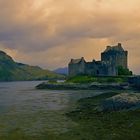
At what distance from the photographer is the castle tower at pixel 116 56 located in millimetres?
171800

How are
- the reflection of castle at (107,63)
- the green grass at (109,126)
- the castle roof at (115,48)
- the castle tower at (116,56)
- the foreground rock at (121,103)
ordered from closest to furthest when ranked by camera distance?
the green grass at (109,126) → the foreground rock at (121,103) → the reflection of castle at (107,63) → the castle tower at (116,56) → the castle roof at (115,48)

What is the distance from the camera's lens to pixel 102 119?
1633 inches

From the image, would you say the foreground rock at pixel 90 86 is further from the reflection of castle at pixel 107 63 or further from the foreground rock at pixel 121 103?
the foreground rock at pixel 121 103

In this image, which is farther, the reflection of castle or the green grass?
the reflection of castle

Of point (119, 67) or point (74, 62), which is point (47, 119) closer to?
point (119, 67)

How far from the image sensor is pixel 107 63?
169250 millimetres

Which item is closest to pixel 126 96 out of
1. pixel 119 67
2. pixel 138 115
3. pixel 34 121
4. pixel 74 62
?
pixel 138 115

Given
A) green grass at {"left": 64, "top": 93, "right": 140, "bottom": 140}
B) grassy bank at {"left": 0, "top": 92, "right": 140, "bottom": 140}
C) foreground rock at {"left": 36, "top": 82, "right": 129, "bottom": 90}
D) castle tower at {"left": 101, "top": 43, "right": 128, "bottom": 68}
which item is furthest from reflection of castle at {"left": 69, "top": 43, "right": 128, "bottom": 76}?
grassy bank at {"left": 0, "top": 92, "right": 140, "bottom": 140}

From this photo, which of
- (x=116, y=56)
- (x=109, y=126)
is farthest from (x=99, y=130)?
(x=116, y=56)

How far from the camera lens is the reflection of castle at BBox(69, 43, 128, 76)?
166238 millimetres

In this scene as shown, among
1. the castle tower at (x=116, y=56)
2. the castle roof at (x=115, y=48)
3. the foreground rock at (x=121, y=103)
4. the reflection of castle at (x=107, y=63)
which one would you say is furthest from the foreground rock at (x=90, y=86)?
the foreground rock at (x=121, y=103)

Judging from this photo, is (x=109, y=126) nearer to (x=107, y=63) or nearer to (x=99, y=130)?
(x=99, y=130)

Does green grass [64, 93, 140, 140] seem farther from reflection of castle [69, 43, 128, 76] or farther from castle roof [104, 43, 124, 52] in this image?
castle roof [104, 43, 124, 52]

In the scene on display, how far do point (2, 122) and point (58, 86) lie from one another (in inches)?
4361
